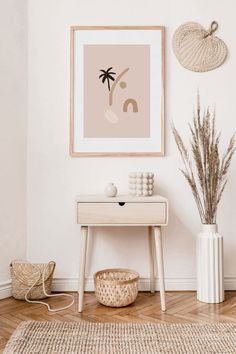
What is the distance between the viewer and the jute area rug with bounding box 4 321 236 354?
1918 mm

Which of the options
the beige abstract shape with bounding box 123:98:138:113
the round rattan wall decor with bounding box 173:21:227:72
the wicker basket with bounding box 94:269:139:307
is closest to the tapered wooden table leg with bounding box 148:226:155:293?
the wicker basket with bounding box 94:269:139:307

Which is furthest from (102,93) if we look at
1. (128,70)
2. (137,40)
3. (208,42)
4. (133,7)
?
(208,42)

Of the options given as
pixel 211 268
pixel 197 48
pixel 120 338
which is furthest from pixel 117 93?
pixel 120 338

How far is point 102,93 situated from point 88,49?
342mm

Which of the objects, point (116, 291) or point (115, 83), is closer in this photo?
point (116, 291)

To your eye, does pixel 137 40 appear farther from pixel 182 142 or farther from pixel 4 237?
pixel 4 237

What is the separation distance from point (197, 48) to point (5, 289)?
222cm

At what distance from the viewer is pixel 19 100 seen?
2947 millimetres

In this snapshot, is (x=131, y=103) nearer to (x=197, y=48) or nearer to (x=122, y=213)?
(x=197, y=48)

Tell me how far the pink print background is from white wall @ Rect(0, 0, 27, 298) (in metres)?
0.48

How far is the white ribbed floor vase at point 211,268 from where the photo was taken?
2668mm

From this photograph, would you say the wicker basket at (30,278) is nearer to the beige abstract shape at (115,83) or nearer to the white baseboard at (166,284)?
the white baseboard at (166,284)

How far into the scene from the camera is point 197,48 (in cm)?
302

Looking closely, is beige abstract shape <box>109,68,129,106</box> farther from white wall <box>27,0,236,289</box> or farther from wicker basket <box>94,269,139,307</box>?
wicker basket <box>94,269,139,307</box>
